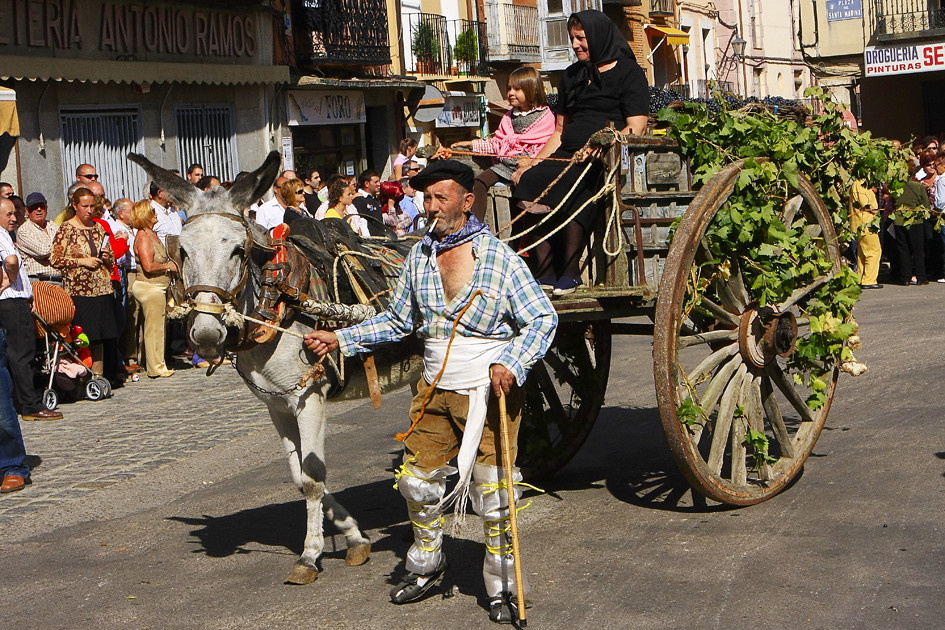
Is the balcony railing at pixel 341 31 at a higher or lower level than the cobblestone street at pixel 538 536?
higher

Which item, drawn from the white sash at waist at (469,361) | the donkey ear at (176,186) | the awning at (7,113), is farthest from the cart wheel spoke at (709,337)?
the awning at (7,113)

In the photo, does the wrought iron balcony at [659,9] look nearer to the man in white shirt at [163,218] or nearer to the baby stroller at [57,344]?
the man in white shirt at [163,218]

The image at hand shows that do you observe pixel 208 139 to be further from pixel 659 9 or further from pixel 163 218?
pixel 659 9

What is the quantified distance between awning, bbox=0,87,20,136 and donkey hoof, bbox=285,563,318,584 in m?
8.97

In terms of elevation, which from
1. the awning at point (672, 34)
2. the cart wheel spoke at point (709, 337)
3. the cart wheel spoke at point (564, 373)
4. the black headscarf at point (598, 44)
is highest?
the awning at point (672, 34)

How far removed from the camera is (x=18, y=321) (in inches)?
406

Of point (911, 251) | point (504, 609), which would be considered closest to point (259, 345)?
point (504, 609)

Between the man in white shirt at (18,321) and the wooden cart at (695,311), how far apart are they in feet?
14.4

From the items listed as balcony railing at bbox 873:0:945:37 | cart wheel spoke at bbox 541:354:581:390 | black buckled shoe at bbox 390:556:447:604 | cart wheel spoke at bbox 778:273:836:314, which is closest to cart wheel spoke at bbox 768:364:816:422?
cart wheel spoke at bbox 778:273:836:314

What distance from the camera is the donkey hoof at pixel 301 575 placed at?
5.77 metres

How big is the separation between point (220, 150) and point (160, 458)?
38.2 feet

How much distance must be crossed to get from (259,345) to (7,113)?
344 inches

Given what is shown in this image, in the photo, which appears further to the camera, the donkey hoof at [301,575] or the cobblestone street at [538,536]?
the donkey hoof at [301,575]

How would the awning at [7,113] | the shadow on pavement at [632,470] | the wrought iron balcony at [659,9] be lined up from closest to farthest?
the shadow on pavement at [632,470], the awning at [7,113], the wrought iron balcony at [659,9]
